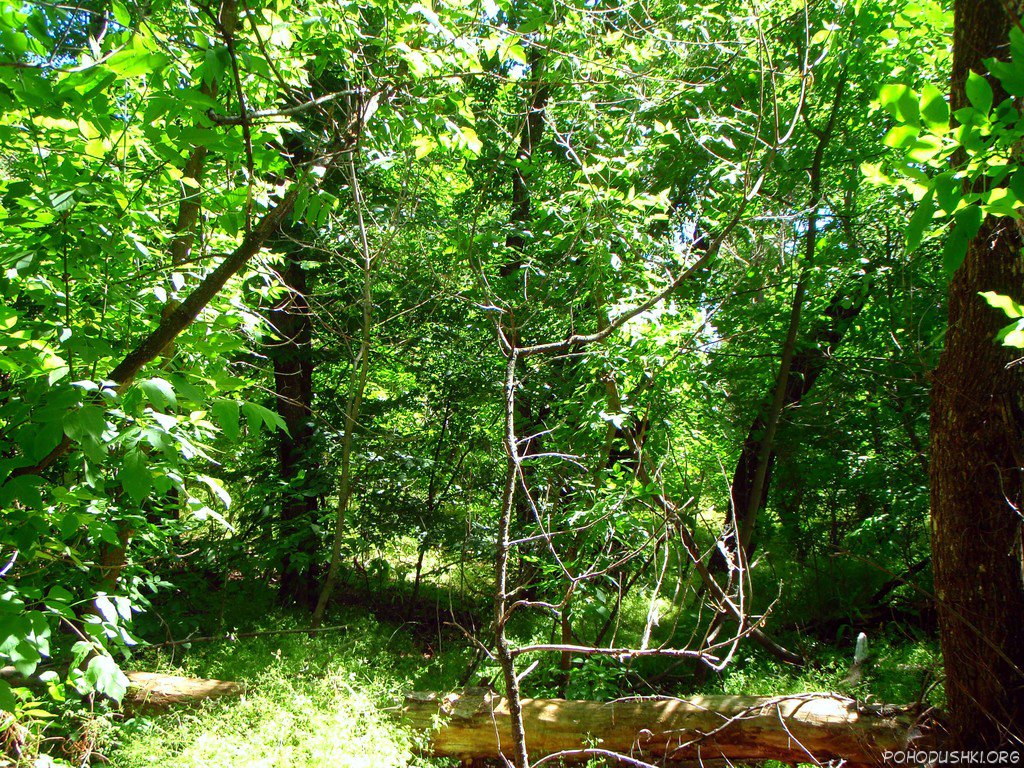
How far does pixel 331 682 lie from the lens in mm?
3771

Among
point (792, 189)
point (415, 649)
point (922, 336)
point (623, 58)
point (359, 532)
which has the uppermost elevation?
point (623, 58)

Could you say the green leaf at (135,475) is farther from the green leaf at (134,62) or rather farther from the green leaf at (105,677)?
the green leaf at (134,62)

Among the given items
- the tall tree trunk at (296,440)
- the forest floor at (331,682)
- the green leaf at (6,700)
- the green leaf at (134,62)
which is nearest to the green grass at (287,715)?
the forest floor at (331,682)

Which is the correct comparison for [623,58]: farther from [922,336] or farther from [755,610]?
[755,610]

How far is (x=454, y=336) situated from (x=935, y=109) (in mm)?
5063

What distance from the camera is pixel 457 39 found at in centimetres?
244

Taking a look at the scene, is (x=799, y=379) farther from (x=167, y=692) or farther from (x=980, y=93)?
(x=167, y=692)

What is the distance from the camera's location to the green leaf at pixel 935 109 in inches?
51.5

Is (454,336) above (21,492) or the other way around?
above

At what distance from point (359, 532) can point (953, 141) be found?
5.56 meters

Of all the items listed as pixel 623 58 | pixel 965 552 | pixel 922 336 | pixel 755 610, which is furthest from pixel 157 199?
pixel 755 610

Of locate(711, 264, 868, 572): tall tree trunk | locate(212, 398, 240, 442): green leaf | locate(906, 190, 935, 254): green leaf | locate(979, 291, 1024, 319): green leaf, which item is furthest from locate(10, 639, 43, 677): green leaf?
locate(711, 264, 868, 572): tall tree trunk

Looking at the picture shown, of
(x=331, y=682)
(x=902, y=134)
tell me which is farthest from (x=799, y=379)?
(x=902, y=134)

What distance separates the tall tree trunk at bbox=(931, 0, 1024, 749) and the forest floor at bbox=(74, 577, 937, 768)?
1114 mm
